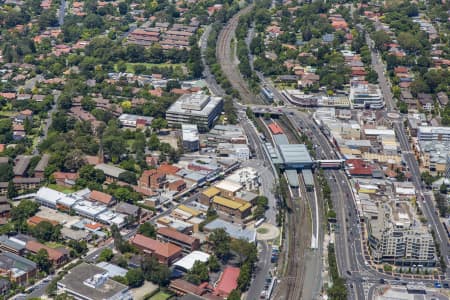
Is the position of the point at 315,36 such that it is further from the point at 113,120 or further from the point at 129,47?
the point at 113,120

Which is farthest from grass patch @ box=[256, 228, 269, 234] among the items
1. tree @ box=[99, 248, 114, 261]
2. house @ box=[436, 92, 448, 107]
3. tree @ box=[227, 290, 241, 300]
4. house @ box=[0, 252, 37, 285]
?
house @ box=[436, 92, 448, 107]

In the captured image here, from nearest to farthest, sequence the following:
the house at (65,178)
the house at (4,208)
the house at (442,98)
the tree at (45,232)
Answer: the tree at (45,232)
the house at (4,208)
the house at (65,178)
the house at (442,98)

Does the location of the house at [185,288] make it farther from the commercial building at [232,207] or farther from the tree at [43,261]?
the commercial building at [232,207]

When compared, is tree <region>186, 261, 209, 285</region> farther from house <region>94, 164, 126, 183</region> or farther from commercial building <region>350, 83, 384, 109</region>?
commercial building <region>350, 83, 384, 109</region>

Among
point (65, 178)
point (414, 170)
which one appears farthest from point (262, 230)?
point (414, 170)

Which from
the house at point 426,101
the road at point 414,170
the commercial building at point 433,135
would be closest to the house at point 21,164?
the road at point 414,170

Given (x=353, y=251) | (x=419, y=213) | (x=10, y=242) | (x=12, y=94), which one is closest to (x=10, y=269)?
(x=10, y=242)
